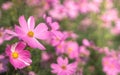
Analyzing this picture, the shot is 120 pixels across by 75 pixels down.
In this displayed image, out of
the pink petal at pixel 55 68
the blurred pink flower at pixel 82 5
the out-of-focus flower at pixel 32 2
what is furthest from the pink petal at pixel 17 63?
the blurred pink flower at pixel 82 5

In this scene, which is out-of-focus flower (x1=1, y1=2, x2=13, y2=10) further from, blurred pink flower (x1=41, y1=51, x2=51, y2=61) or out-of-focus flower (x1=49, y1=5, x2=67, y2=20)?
blurred pink flower (x1=41, y1=51, x2=51, y2=61)

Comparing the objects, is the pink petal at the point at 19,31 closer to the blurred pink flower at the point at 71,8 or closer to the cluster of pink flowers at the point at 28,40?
the cluster of pink flowers at the point at 28,40

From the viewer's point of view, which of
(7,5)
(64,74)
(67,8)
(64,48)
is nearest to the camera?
A: (64,74)

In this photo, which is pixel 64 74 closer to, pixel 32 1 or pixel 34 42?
pixel 34 42

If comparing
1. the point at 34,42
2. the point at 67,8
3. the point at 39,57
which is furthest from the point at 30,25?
the point at 67,8

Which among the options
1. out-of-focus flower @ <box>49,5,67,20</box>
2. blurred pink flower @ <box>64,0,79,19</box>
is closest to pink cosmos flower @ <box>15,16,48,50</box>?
out-of-focus flower @ <box>49,5,67,20</box>

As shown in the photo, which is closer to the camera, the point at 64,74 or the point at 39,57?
the point at 64,74

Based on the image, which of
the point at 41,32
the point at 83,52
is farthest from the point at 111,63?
the point at 41,32
